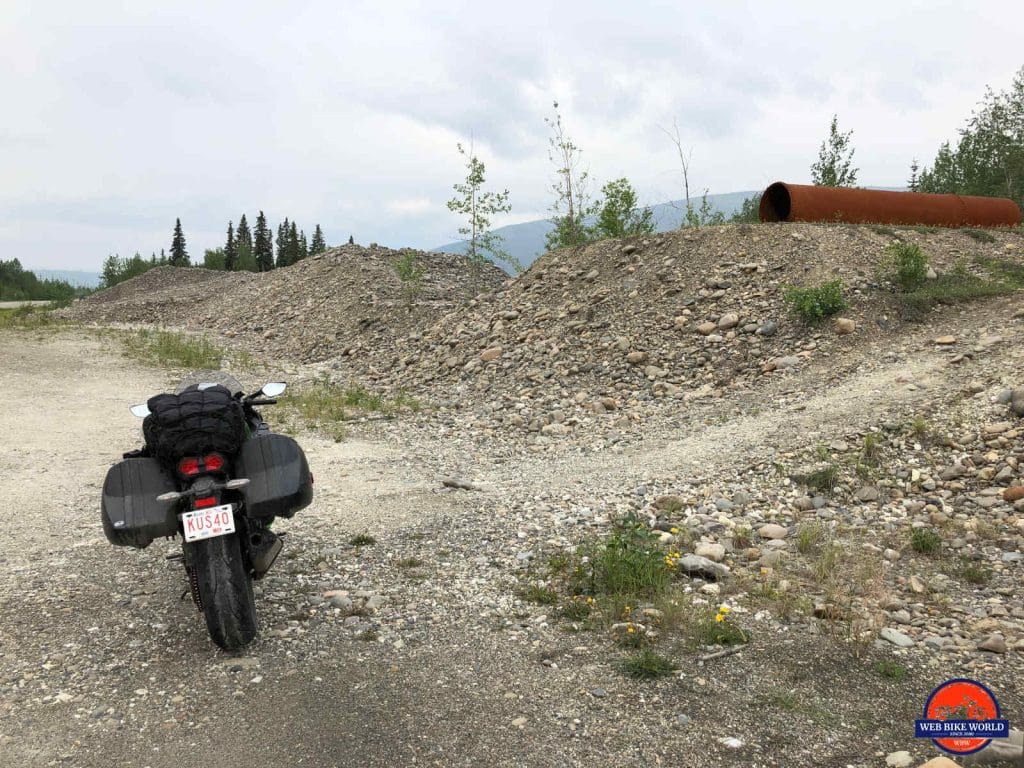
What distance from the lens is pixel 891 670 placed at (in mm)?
3992

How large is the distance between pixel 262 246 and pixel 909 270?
251 feet

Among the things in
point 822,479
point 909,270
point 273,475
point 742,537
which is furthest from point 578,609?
point 909,270

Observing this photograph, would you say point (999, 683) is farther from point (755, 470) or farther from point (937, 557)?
point (755, 470)

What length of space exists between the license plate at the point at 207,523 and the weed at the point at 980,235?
1576 centimetres

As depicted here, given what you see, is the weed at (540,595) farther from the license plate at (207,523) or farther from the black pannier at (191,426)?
the black pannier at (191,426)

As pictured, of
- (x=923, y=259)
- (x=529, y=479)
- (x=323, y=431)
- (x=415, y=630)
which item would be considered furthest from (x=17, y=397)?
(x=923, y=259)

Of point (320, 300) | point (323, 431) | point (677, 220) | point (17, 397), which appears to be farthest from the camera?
point (320, 300)

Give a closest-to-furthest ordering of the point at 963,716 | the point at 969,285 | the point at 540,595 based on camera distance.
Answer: the point at 963,716 → the point at 540,595 → the point at 969,285

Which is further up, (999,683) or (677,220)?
(677,220)

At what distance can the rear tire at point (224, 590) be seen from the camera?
13.4 ft

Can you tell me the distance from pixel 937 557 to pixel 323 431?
855cm

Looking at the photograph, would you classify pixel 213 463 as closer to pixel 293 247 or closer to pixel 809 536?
pixel 809 536

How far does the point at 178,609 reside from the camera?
4.93 meters

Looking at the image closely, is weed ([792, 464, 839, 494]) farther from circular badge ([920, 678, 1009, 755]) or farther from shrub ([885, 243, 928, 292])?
shrub ([885, 243, 928, 292])
